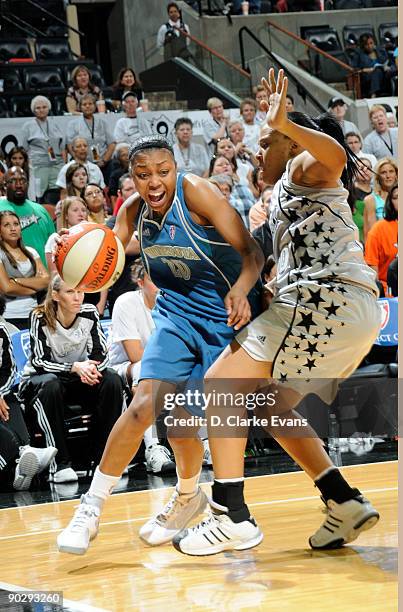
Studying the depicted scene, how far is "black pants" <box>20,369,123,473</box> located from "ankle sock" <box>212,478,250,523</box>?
2.73 meters

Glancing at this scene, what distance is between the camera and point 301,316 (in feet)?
13.3

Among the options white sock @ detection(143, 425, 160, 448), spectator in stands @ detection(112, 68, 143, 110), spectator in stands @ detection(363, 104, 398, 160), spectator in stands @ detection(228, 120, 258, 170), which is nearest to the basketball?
white sock @ detection(143, 425, 160, 448)

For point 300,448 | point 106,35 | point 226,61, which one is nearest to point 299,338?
point 300,448

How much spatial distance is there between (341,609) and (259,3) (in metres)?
16.7

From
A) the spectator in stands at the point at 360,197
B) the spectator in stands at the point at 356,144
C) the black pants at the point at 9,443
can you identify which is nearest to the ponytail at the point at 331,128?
the black pants at the point at 9,443

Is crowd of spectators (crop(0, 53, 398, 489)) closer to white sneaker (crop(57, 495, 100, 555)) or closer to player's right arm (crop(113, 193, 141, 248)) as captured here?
player's right arm (crop(113, 193, 141, 248))

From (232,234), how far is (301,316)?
0.46 m

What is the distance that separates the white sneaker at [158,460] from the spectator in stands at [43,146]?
4.79 metres

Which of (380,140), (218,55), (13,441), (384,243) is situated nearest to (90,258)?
(13,441)

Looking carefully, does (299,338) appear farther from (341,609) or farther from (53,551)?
(53,551)

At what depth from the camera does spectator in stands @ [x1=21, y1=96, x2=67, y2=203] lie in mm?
11162

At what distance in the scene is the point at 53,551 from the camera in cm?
456

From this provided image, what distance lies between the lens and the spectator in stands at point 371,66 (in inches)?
623

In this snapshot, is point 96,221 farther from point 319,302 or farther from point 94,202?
point 319,302
